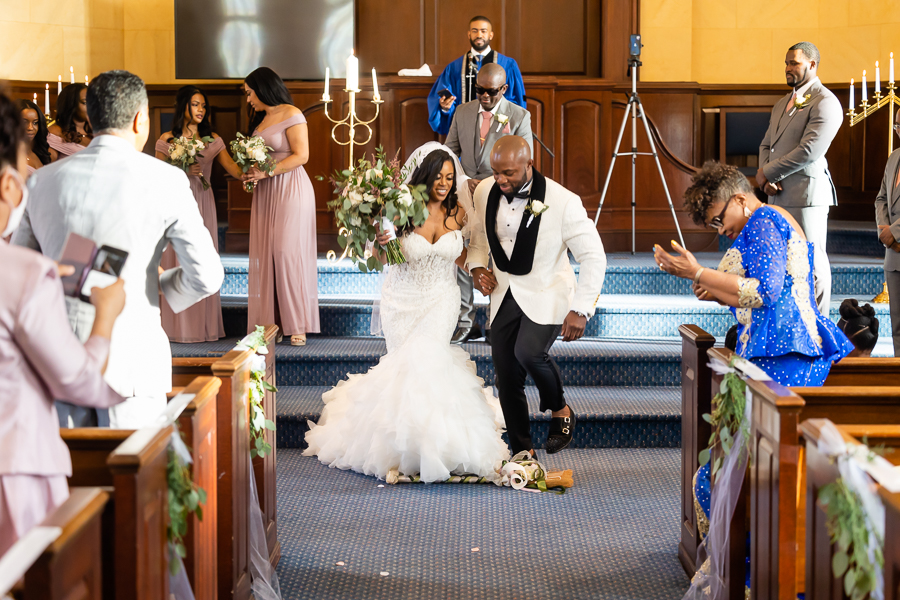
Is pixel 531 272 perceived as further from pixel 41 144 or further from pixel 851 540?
pixel 41 144

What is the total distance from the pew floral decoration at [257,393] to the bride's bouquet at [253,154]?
95.0 inches

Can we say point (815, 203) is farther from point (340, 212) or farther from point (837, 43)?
point (837, 43)

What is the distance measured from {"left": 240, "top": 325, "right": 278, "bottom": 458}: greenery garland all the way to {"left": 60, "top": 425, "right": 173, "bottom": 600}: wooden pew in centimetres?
97

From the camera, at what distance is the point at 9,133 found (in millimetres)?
1545

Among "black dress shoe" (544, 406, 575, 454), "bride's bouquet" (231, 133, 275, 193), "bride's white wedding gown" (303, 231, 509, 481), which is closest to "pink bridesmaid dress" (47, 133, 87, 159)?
"bride's bouquet" (231, 133, 275, 193)

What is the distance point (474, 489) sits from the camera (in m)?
4.16

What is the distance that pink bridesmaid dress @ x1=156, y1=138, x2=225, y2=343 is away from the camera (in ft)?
18.9

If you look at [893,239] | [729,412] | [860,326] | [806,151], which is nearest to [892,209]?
[893,239]

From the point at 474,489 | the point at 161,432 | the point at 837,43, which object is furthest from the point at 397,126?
the point at 161,432

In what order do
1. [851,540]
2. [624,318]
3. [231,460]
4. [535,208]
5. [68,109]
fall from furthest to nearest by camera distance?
[624,318] < [68,109] < [535,208] < [231,460] < [851,540]

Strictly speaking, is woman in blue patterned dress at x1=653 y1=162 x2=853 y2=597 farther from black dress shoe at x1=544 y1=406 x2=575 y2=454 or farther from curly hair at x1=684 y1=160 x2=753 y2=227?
black dress shoe at x1=544 y1=406 x2=575 y2=454

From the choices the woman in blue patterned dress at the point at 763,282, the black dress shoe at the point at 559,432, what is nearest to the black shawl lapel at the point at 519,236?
the black dress shoe at the point at 559,432

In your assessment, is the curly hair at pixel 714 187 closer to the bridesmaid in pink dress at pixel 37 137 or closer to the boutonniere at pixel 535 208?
the boutonniere at pixel 535 208

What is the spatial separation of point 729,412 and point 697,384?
0.54 metres
